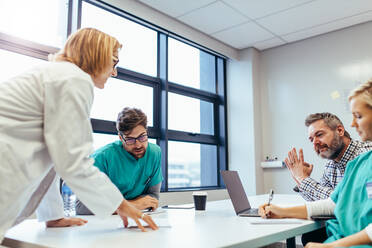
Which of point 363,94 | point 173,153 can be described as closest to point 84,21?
point 173,153

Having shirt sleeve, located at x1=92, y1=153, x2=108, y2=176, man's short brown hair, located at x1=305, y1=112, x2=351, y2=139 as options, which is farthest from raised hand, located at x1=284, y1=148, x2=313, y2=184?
shirt sleeve, located at x1=92, y1=153, x2=108, y2=176

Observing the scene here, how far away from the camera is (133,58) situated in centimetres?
324

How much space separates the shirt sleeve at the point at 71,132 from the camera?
0.88 m

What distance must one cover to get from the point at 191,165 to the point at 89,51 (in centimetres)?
290

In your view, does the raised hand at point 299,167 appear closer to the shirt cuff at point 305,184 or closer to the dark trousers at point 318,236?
the shirt cuff at point 305,184

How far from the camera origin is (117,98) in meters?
3.06

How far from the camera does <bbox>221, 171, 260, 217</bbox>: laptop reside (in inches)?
59.5

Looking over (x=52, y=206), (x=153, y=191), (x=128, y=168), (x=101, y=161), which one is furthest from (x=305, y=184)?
(x=52, y=206)

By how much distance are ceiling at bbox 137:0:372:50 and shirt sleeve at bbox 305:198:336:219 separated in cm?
223

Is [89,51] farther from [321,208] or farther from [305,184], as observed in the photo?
[305,184]

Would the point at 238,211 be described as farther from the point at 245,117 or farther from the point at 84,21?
the point at 245,117

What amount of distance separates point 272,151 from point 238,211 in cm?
268

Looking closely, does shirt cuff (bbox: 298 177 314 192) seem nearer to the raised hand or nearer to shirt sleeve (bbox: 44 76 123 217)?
the raised hand

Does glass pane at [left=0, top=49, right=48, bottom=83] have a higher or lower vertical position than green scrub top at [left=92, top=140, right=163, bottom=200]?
higher
